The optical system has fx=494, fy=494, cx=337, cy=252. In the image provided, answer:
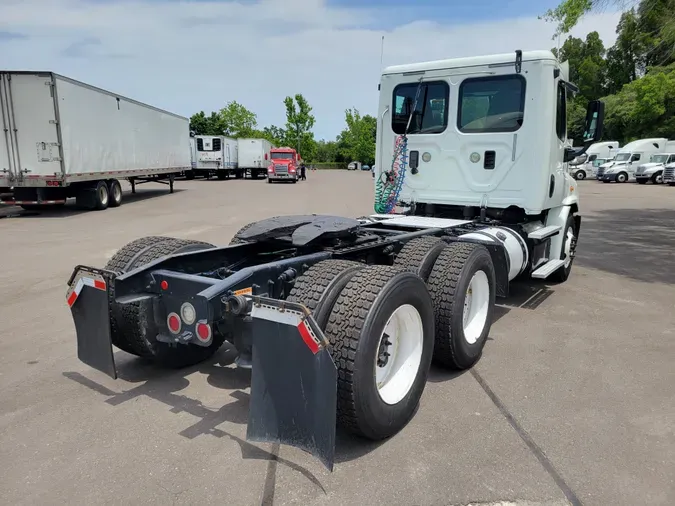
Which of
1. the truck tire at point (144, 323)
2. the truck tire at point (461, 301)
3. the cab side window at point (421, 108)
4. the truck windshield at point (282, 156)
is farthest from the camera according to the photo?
the truck windshield at point (282, 156)

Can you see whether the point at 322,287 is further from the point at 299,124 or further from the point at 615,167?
the point at 299,124

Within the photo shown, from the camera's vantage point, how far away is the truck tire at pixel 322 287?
9.71ft

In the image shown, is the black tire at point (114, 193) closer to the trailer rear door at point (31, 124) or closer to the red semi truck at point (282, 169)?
the trailer rear door at point (31, 124)

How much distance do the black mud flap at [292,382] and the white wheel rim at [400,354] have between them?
72 cm

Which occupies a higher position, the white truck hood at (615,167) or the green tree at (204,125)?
the green tree at (204,125)

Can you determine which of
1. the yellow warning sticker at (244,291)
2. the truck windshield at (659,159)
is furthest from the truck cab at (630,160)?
the yellow warning sticker at (244,291)

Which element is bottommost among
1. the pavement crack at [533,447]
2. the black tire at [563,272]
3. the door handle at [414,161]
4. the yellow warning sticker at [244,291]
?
the pavement crack at [533,447]

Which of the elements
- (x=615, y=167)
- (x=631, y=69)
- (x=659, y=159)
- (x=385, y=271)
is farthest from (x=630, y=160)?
(x=385, y=271)

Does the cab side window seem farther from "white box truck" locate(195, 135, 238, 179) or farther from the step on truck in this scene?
"white box truck" locate(195, 135, 238, 179)

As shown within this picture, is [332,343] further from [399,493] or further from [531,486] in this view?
[531,486]

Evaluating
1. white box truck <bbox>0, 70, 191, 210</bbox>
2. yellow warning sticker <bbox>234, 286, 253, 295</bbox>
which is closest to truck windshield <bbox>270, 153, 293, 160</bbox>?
white box truck <bbox>0, 70, 191, 210</bbox>

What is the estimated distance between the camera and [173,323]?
3.38 meters

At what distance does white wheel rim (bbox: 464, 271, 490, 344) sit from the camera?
448cm

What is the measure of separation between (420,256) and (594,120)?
3746 millimetres
